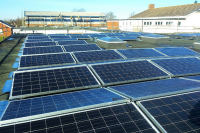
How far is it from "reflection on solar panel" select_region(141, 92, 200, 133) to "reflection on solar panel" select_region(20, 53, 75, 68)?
9153 mm

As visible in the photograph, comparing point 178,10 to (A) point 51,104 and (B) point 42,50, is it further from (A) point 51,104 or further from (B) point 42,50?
(A) point 51,104

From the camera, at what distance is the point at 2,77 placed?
12422 mm

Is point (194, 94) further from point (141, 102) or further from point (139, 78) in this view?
point (139, 78)

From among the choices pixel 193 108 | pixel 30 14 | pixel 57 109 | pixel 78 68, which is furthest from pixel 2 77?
pixel 30 14

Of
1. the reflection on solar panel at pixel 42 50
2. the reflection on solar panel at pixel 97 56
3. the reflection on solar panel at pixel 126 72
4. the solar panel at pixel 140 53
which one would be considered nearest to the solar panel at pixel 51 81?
the reflection on solar panel at pixel 126 72

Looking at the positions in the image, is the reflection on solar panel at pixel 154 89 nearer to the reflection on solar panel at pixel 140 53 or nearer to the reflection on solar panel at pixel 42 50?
the reflection on solar panel at pixel 140 53

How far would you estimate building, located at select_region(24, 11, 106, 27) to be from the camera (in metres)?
126

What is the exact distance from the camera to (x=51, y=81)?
9633 millimetres

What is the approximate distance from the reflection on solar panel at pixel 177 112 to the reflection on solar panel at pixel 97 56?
889 centimetres

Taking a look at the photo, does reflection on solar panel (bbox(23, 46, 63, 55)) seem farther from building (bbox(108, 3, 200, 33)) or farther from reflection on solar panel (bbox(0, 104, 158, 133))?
building (bbox(108, 3, 200, 33))

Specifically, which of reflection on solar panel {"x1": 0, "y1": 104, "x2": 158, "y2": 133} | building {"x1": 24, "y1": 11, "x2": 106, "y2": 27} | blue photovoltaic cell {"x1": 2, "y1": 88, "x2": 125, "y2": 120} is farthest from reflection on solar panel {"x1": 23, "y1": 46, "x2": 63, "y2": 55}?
building {"x1": 24, "y1": 11, "x2": 106, "y2": 27}

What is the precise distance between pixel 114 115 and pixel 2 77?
9.98 m

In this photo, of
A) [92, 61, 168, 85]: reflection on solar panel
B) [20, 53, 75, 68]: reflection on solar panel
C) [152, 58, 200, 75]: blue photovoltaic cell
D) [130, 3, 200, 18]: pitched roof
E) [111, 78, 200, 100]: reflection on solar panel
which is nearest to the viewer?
[111, 78, 200, 100]: reflection on solar panel

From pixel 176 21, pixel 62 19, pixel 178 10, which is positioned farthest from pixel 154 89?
pixel 62 19
